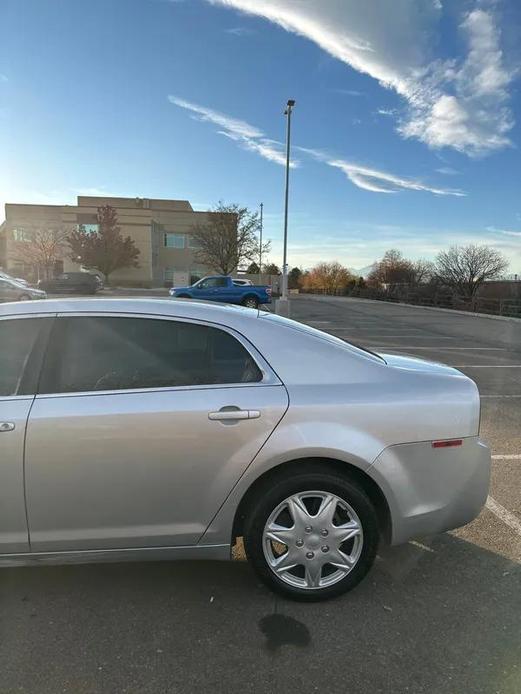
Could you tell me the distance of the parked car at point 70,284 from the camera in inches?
1502

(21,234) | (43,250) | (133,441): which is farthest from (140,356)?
(21,234)

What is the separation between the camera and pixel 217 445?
8.30ft

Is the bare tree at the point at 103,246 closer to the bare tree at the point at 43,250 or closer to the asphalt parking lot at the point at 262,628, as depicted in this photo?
the bare tree at the point at 43,250

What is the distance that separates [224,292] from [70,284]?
17.3m

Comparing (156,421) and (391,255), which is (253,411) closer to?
(156,421)

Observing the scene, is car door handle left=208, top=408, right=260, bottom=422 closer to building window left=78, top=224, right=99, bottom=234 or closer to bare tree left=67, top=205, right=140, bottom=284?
bare tree left=67, top=205, right=140, bottom=284

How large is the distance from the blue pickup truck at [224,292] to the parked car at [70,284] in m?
14.6

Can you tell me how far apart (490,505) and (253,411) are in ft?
7.75

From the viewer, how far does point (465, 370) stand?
10008mm

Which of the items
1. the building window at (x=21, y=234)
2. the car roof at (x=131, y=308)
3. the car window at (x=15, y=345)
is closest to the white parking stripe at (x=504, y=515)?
the car roof at (x=131, y=308)

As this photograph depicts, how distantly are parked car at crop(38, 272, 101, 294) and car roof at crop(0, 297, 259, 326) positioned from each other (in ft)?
123

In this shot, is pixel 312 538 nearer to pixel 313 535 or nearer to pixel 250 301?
pixel 313 535

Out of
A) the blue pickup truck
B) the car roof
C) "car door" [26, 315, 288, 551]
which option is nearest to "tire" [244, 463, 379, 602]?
"car door" [26, 315, 288, 551]

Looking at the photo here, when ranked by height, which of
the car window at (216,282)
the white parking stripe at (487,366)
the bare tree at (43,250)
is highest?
the bare tree at (43,250)
